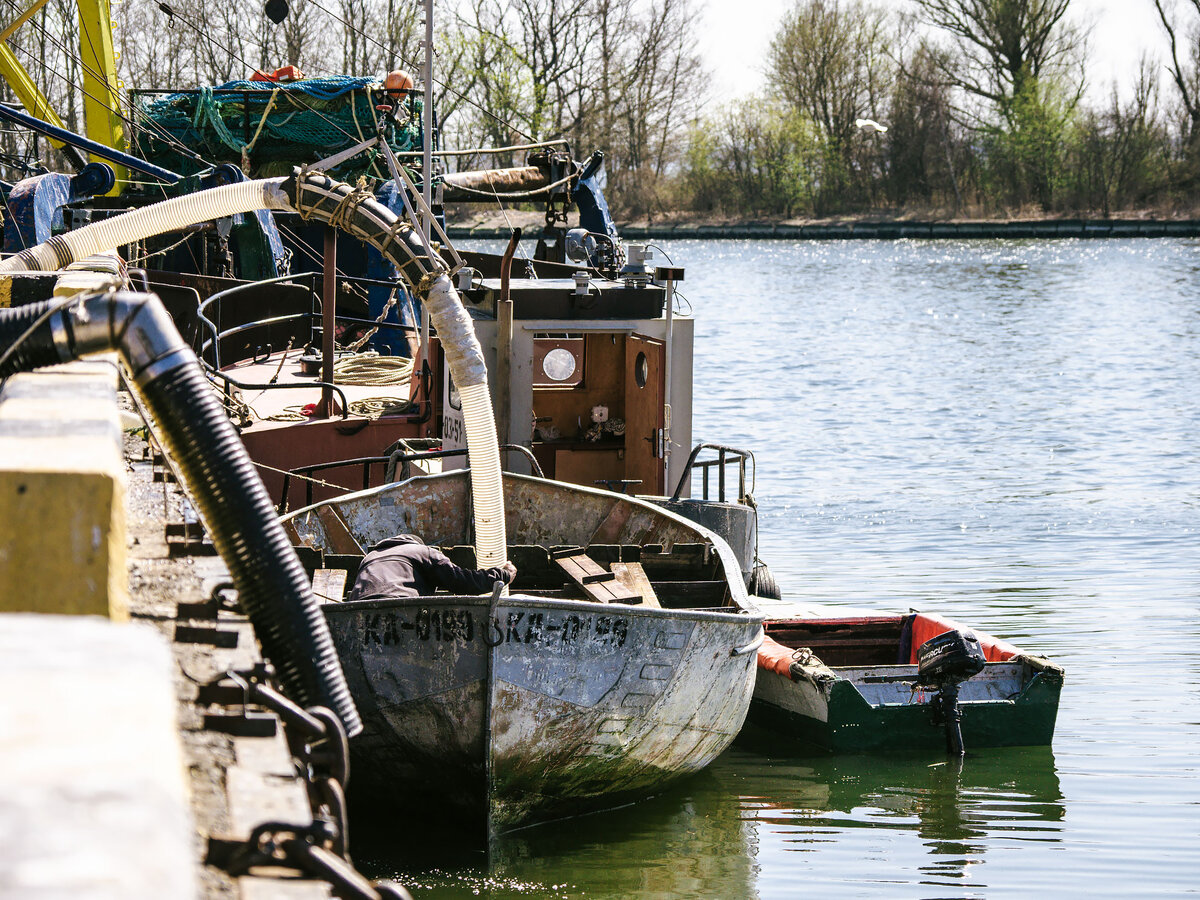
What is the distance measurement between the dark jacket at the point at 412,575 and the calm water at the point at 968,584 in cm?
143

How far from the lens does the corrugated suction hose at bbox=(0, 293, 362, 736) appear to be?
3930 millimetres

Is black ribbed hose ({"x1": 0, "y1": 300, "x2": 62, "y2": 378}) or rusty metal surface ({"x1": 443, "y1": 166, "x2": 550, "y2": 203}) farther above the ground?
rusty metal surface ({"x1": 443, "y1": 166, "x2": 550, "y2": 203})

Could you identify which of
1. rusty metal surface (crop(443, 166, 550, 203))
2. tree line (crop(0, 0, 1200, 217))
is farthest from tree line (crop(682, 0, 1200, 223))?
rusty metal surface (crop(443, 166, 550, 203))

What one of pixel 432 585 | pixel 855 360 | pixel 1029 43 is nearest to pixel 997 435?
pixel 855 360

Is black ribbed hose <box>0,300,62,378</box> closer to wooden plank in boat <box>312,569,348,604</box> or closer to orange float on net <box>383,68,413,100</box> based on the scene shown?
wooden plank in boat <box>312,569,348,604</box>

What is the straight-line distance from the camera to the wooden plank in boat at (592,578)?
891 cm

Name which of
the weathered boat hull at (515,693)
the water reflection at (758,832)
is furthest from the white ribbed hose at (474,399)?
the water reflection at (758,832)

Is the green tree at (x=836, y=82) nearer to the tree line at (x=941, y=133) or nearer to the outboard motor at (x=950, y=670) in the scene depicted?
the tree line at (x=941, y=133)

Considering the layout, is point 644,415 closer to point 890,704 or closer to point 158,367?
point 890,704

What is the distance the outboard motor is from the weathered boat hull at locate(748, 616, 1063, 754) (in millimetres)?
80

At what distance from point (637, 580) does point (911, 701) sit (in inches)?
82.8

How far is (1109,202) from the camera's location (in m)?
77.8

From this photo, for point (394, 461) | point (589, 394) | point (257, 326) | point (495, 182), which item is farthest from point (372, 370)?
point (495, 182)

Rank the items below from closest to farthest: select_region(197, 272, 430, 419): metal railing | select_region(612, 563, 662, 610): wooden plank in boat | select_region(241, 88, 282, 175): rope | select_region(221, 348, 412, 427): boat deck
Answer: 1. select_region(612, 563, 662, 610): wooden plank in boat
2. select_region(197, 272, 430, 419): metal railing
3. select_region(221, 348, 412, 427): boat deck
4. select_region(241, 88, 282, 175): rope
